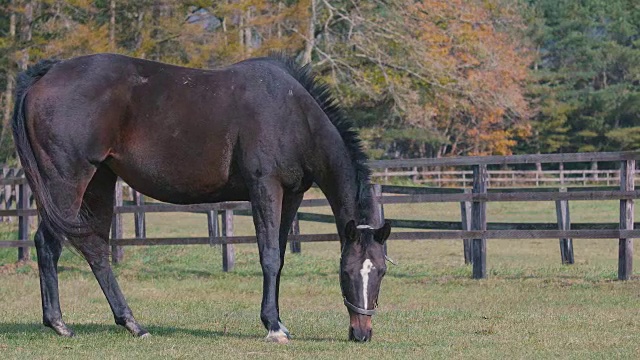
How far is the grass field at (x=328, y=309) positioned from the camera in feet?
22.1

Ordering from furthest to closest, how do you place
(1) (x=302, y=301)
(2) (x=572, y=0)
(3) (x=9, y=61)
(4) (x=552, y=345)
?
1. (2) (x=572, y=0)
2. (3) (x=9, y=61)
3. (1) (x=302, y=301)
4. (4) (x=552, y=345)

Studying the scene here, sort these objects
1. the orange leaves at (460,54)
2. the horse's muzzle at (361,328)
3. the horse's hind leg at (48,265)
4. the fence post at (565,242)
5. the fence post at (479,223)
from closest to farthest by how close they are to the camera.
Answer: the horse's muzzle at (361,328) → the horse's hind leg at (48,265) → the fence post at (479,223) → the fence post at (565,242) → the orange leaves at (460,54)

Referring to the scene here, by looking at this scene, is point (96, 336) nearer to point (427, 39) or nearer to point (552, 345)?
point (552, 345)

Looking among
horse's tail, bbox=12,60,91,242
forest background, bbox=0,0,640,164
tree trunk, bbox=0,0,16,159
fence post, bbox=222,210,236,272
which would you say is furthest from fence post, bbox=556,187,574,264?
tree trunk, bbox=0,0,16,159

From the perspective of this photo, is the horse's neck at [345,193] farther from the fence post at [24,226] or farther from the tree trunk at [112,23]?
the tree trunk at [112,23]

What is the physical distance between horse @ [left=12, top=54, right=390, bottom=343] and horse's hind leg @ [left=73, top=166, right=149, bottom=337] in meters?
0.02

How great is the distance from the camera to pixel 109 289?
7.83 meters

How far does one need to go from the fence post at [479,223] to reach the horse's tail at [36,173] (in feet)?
18.2

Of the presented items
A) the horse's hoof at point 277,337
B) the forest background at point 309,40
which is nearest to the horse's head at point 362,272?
the horse's hoof at point 277,337

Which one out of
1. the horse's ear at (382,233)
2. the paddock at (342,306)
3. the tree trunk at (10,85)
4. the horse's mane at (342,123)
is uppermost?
the tree trunk at (10,85)

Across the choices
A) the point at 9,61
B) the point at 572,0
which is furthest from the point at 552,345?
the point at 572,0

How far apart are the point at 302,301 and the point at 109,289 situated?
294cm

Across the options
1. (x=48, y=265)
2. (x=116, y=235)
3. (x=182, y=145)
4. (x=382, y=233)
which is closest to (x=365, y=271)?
(x=382, y=233)

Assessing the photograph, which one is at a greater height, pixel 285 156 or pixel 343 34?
pixel 343 34
